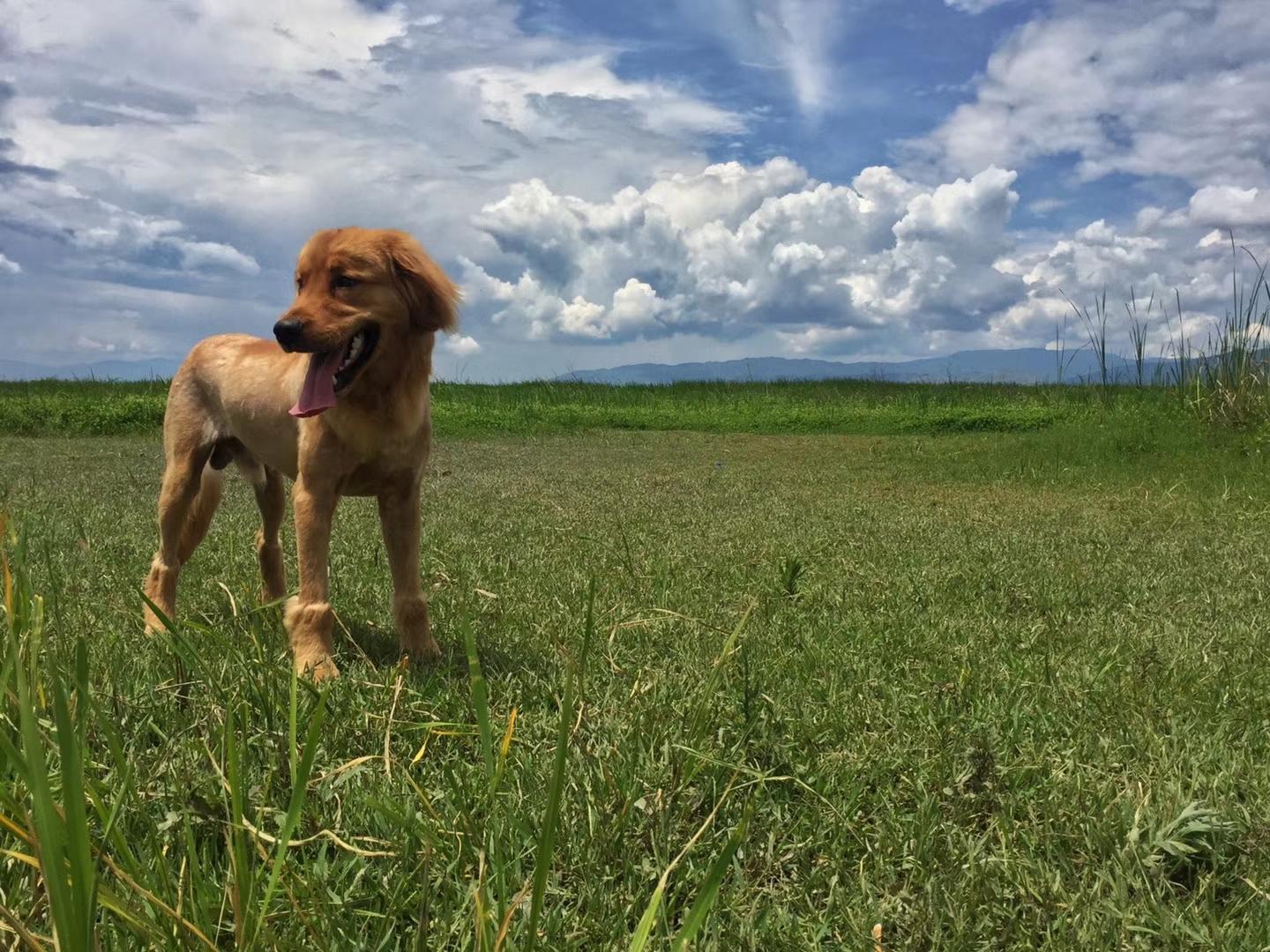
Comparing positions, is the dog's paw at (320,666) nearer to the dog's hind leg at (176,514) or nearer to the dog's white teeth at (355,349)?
the dog's white teeth at (355,349)

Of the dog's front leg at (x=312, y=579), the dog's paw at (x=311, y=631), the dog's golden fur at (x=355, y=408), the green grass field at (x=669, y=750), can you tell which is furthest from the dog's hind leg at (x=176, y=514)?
the dog's paw at (x=311, y=631)

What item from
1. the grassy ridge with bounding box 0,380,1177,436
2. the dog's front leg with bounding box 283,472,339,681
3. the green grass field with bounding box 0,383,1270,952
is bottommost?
the green grass field with bounding box 0,383,1270,952

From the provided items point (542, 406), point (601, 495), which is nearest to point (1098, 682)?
point (601, 495)

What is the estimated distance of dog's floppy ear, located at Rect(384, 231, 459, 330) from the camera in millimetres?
3371

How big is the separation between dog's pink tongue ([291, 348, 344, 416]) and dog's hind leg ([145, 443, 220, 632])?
1.42 m

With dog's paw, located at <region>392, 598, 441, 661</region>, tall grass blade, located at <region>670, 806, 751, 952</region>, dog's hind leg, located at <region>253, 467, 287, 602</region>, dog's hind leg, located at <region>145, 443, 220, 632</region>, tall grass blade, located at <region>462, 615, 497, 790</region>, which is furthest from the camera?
dog's hind leg, located at <region>253, 467, 287, 602</region>

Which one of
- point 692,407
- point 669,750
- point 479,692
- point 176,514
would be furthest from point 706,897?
point 692,407

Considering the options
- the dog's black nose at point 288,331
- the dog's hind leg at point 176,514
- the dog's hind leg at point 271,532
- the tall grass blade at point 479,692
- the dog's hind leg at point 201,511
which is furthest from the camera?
the dog's hind leg at point 271,532

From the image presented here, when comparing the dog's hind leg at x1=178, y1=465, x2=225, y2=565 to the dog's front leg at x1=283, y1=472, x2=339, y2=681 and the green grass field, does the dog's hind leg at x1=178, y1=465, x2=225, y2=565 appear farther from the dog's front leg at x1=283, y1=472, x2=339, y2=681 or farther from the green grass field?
the dog's front leg at x1=283, y1=472, x2=339, y2=681

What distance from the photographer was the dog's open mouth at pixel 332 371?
127 inches

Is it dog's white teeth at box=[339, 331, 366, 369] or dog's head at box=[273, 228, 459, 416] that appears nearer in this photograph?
dog's head at box=[273, 228, 459, 416]

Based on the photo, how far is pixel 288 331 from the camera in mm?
3072

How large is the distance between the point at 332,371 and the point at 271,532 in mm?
1672

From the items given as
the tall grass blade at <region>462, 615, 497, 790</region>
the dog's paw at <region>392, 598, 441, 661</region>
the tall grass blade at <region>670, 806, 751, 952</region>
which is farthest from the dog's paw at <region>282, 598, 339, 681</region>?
the tall grass blade at <region>670, 806, 751, 952</region>
